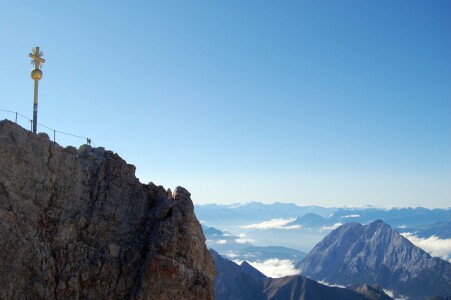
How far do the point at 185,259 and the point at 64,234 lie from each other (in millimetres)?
8879

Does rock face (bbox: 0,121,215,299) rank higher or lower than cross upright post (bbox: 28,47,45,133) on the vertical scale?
lower

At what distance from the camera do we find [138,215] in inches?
1379

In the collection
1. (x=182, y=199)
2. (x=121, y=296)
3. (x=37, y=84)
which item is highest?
(x=37, y=84)

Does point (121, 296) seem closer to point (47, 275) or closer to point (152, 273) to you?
point (152, 273)

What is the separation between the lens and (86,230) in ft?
108

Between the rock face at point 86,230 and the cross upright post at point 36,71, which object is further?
the cross upright post at point 36,71

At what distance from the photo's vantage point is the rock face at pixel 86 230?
2995 cm

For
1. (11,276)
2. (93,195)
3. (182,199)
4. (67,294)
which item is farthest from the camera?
(182,199)

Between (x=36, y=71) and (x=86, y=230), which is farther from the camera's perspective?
(x=36, y=71)

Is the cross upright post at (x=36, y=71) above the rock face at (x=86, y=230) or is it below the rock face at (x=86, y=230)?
above

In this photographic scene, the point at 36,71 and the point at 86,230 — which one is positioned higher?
the point at 36,71

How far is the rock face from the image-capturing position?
1179 inches

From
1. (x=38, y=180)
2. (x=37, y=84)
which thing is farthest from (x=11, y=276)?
(x=37, y=84)

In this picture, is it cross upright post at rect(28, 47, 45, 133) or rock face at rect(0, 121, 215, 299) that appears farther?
cross upright post at rect(28, 47, 45, 133)
